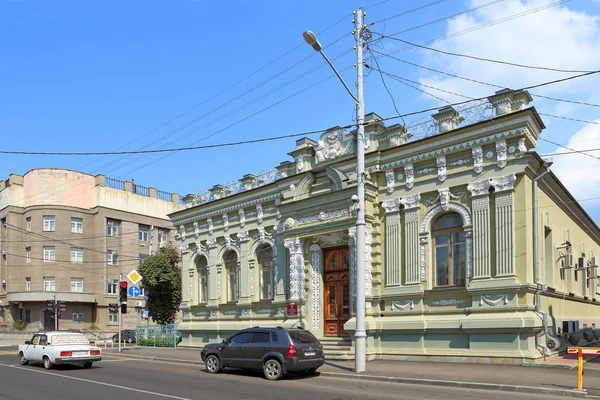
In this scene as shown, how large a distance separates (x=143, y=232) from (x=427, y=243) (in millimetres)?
48078

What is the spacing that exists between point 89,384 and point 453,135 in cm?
1304

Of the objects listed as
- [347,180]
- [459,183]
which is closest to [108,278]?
[347,180]

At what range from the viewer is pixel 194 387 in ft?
45.0

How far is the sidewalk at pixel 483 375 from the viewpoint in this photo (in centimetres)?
1237

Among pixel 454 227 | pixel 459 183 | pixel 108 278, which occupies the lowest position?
pixel 108 278

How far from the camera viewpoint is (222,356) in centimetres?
1678

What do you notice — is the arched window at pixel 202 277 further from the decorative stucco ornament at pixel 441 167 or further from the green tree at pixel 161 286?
the decorative stucco ornament at pixel 441 167

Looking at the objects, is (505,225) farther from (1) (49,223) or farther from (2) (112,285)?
(1) (49,223)

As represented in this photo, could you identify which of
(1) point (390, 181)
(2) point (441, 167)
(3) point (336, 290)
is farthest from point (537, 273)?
(3) point (336, 290)

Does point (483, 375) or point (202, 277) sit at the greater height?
point (202, 277)

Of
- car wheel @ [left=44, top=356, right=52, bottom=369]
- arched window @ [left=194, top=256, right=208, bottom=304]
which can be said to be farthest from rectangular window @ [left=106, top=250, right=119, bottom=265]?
car wheel @ [left=44, top=356, right=52, bottom=369]

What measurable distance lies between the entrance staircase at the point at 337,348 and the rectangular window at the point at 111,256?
4243cm

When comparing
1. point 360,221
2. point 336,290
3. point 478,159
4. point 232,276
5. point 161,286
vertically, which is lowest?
point 161,286

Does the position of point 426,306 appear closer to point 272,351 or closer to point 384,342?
point 384,342
